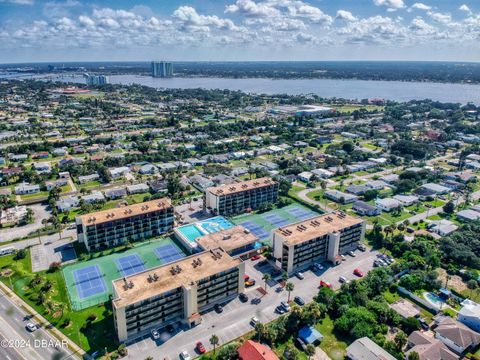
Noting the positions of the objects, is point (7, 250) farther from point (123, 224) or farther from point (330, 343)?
point (330, 343)

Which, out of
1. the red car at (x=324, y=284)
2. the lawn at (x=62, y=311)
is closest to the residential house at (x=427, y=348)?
the red car at (x=324, y=284)

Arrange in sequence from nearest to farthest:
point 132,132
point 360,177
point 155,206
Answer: point 155,206 < point 360,177 < point 132,132

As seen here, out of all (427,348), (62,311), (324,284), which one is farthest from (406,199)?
(62,311)

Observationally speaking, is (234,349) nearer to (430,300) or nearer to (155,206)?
(430,300)

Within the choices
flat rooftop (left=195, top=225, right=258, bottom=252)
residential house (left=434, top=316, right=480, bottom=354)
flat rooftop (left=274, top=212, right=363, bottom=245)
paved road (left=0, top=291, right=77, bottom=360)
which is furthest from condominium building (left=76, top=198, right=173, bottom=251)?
residential house (left=434, top=316, right=480, bottom=354)

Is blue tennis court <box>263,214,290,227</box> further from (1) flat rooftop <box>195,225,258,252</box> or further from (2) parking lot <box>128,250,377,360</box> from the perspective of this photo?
(2) parking lot <box>128,250,377,360</box>

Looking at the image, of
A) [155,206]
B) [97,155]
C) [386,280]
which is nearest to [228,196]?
[155,206]
